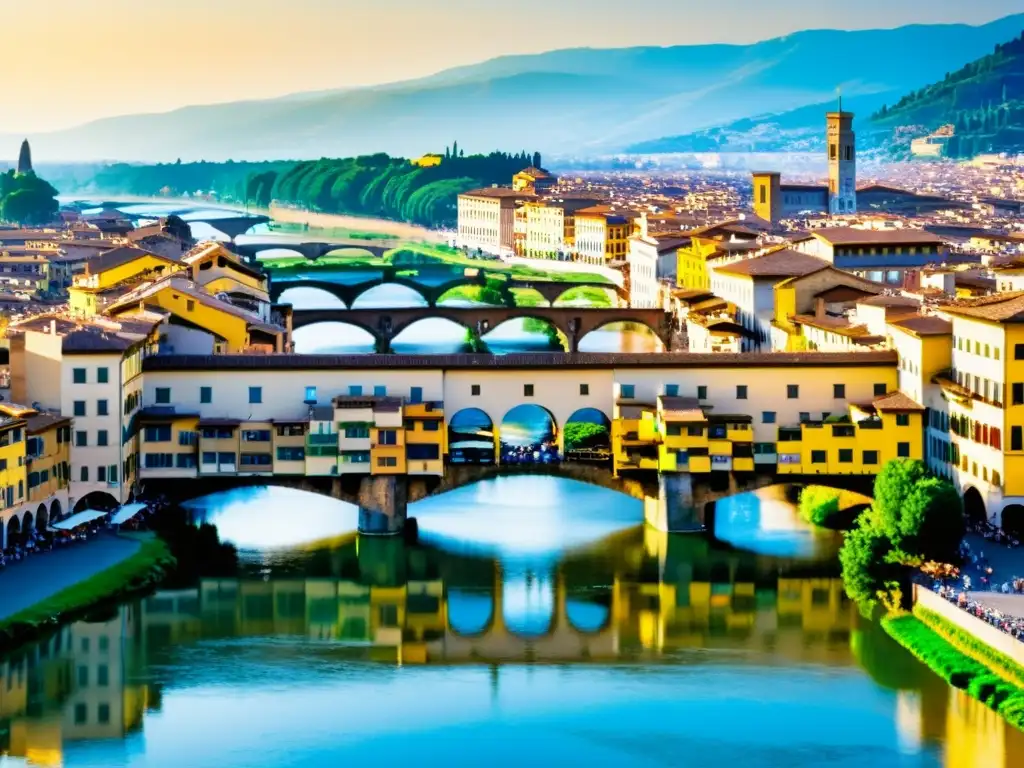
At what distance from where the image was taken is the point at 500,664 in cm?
2667

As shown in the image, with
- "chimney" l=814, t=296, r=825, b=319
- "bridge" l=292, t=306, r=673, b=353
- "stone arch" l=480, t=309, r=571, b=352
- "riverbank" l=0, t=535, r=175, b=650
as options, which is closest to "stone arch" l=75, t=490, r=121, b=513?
"riverbank" l=0, t=535, r=175, b=650

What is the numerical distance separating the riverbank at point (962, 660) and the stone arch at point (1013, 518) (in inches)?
156

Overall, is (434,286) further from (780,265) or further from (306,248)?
(780,265)

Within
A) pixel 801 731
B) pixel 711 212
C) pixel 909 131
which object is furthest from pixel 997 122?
pixel 801 731

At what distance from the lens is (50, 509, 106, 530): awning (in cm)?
3112

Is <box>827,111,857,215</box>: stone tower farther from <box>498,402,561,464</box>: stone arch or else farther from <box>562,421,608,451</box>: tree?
<box>562,421,608,451</box>: tree

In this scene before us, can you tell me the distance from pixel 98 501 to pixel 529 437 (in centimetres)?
1160

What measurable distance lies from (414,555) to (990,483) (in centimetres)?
802

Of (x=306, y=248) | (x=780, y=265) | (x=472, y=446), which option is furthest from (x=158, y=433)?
(x=306, y=248)

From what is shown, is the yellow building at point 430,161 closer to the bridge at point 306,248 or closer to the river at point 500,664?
the bridge at point 306,248

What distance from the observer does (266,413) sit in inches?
1357

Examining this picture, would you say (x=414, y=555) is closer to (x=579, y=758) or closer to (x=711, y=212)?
(x=579, y=758)

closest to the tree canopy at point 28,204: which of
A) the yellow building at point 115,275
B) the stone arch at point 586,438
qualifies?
the yellow building at point 115,275

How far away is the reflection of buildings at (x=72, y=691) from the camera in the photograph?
922 inches
